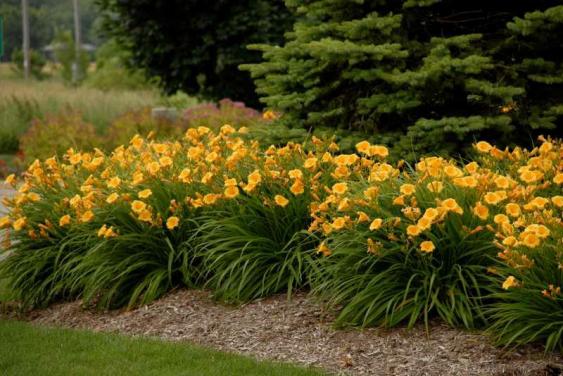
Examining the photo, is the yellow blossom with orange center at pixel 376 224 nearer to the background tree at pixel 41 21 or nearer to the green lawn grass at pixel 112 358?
the green lawn grass at pixel 112 358

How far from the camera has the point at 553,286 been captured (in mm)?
4367

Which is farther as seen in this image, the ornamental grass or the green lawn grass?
the ornamental grass

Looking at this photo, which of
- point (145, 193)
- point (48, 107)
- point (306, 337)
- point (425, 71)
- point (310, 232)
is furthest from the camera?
point (48, 107)

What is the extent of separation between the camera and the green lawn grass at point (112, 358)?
14.9 feet

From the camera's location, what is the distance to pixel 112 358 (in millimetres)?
4770

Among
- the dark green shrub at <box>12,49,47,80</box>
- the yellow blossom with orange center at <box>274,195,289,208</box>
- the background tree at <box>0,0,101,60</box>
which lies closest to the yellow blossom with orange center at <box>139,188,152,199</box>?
the yellow blossom with orange center at <box>274,195,289,208</box>

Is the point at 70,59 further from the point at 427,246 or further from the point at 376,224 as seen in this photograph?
the point at 427,246

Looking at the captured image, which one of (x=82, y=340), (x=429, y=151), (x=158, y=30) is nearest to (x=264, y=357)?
(x=82, y=340)

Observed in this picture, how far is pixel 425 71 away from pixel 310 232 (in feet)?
5.44

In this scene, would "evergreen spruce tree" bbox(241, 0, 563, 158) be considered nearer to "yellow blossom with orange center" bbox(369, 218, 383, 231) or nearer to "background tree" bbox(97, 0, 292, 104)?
"yellow blossom with orange center" bbox(369, 218, 383, 231)

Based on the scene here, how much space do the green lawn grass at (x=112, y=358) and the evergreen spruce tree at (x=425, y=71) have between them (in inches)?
98.7

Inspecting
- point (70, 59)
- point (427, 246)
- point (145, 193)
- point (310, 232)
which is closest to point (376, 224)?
point (427, 246)

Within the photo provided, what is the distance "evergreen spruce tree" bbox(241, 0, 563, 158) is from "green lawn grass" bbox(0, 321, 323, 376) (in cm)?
251

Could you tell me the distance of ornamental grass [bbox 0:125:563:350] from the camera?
15.3 ft
